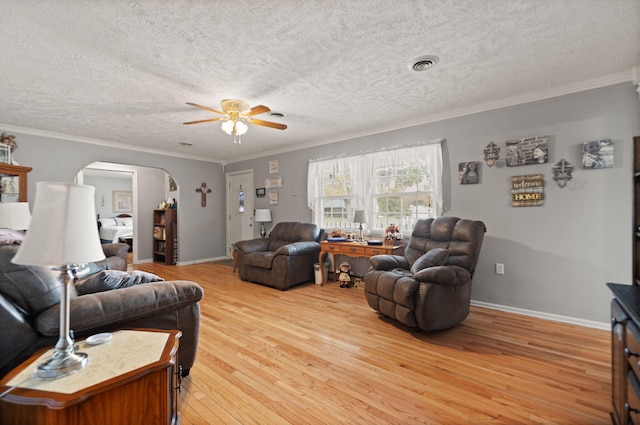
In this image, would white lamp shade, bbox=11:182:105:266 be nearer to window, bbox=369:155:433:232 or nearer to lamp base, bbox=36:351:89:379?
lamp base, bbox=36:351:89:379

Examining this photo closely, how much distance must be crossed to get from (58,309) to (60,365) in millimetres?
376

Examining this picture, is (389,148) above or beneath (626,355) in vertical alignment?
above

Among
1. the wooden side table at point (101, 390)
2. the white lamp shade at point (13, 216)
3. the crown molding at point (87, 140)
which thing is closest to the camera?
the wooden side table at point (101, 390)

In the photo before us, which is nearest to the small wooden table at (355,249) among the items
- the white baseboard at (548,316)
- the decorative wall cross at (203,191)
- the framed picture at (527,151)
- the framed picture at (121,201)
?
the white baseboard at (548,316)

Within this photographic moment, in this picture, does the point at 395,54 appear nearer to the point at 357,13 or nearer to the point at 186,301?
the point at 357,13

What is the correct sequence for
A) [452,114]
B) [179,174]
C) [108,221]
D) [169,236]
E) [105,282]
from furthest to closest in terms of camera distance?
1. [108,221]
2. [169,236]
3. [179,174]
4. [452,114]
5. [105,282]

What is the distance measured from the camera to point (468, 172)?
355cm

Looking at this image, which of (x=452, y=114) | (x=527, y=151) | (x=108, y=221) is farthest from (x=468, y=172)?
(x=108, y=221)

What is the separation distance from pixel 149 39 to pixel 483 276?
407cm

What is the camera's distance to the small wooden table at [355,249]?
378cm

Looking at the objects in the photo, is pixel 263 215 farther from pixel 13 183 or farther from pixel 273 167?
pixel 13 183

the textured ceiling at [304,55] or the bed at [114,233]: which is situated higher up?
the textured ceiling at [304,55]

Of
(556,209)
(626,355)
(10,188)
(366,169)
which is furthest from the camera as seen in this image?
(366,169)

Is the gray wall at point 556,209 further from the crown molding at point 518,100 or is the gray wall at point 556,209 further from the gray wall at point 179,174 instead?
the gray wall at point 179,174
